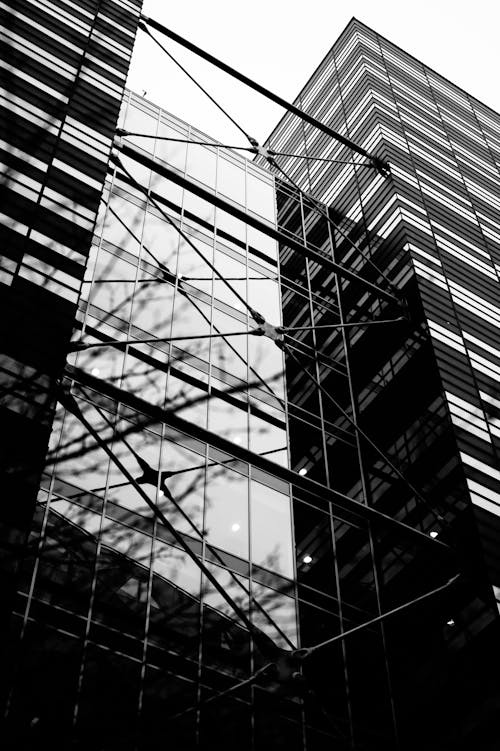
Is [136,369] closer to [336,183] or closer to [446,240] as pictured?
[446,240]

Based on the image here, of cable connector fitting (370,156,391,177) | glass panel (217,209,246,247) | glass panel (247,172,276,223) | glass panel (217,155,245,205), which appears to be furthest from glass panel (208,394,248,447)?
cable connector fitting (370,156,391,177)

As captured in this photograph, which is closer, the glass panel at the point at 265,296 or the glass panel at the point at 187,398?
the glass panel at the point at 187,398

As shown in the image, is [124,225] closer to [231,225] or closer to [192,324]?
[192,324]

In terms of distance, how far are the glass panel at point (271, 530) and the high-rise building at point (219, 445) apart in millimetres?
61

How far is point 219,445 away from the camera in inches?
738

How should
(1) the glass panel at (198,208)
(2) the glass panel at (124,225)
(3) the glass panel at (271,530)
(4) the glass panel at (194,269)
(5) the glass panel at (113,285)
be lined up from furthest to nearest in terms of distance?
(1) the glass panel at (198,208), (4) the glass panel at (194,269), (2) the glass panel at (124,225), (5) the glass panel at (113,285), (3) the glass panel at (271,530)

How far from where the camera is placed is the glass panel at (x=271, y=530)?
18.6 meters

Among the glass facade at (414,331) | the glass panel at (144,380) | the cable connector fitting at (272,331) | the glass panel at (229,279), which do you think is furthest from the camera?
the glass panel at (229,279)

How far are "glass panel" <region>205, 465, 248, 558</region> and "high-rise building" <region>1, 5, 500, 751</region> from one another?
0.08 m

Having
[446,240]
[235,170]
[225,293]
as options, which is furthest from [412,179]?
[225,293]

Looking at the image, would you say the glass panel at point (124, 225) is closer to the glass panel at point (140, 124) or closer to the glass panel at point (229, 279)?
the glass panel at point (229, 279)

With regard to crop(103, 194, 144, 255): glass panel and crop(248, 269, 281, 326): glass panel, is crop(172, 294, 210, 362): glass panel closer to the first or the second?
crop(103, 194, 144, 255): glass panel

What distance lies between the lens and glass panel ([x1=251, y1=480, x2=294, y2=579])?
61.1 feet

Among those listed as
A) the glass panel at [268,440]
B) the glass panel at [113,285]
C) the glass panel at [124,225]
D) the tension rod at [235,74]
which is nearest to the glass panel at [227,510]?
the glass panel at [268,440]
